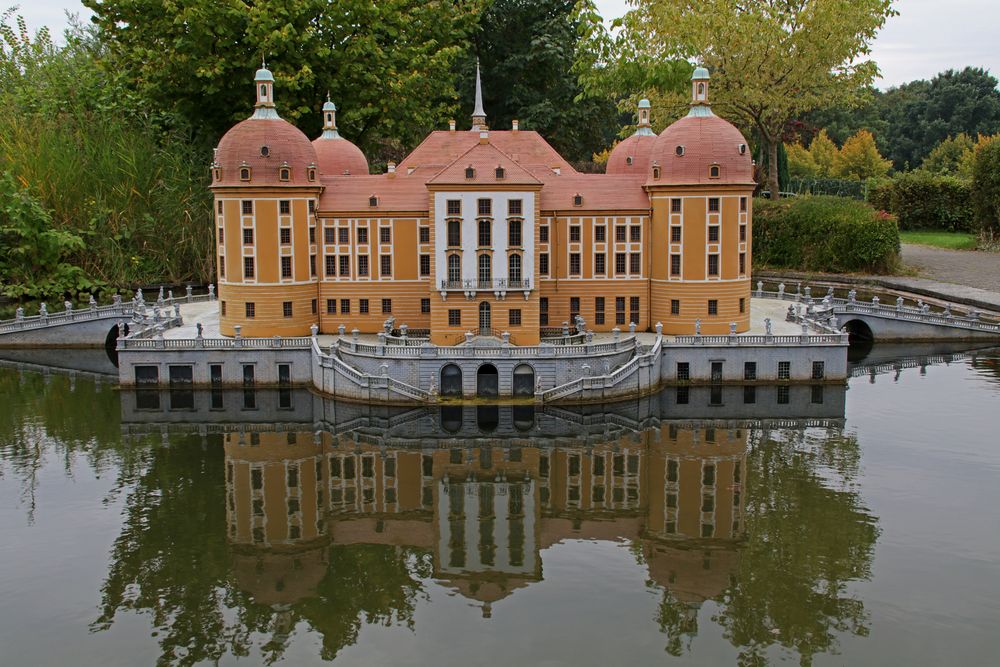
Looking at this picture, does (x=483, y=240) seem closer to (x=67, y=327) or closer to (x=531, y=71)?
(x=67, y=327)

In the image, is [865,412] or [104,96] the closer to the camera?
[865,412]

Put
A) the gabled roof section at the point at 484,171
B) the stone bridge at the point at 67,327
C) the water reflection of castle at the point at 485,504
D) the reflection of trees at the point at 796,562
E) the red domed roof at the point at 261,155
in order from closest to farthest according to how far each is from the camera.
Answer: the reflection of trees at the point at 796,562, the water reflection of castle at the point at 485,504, the gabled roof section at the point at 484,171, the red domed roof at the point at 261,155, the stone bridge at the point at 67,327

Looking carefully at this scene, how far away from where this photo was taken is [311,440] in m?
46.8

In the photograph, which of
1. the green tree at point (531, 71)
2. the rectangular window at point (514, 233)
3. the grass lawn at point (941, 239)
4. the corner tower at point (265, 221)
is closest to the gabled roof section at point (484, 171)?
the rectangular window at point (514, 233)

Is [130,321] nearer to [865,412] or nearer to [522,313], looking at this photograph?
[522,313]

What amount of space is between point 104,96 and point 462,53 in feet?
100

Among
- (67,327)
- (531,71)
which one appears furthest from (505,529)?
(531,71)

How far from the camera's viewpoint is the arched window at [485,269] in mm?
53969

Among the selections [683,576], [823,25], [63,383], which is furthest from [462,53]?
[683,576]

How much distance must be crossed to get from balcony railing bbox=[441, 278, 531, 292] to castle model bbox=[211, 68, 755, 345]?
0.24ft

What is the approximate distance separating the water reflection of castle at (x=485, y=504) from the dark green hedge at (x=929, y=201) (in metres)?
62.4

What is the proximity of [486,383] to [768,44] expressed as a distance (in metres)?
41.8

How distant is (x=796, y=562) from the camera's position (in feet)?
105

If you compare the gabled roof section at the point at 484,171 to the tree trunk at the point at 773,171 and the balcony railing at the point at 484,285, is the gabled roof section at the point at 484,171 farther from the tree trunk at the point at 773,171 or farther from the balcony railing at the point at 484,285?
the tree trunk at the point at 773,171
